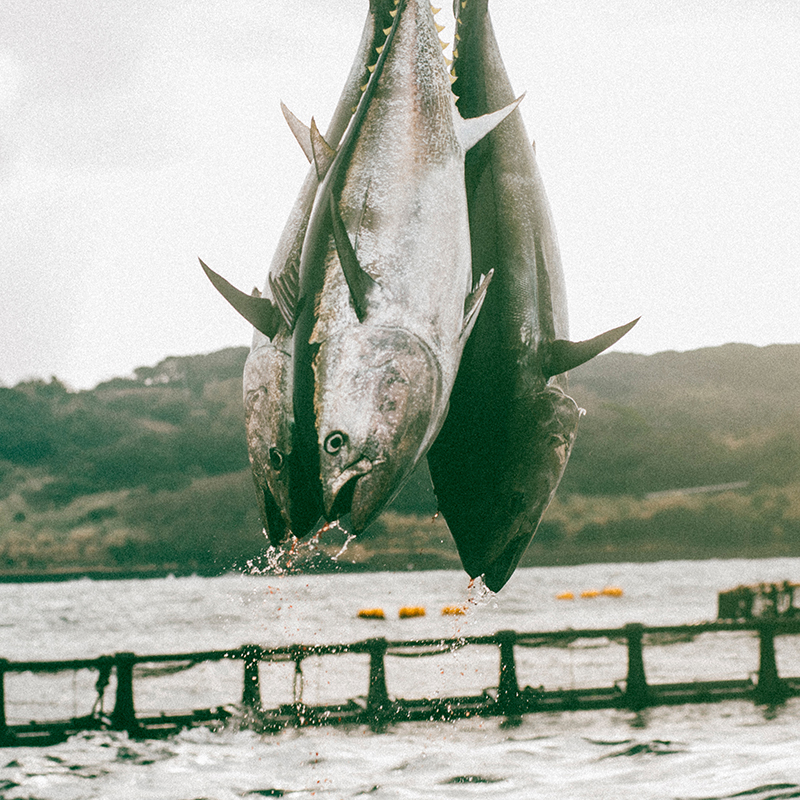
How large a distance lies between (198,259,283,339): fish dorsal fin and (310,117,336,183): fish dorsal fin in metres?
0.30

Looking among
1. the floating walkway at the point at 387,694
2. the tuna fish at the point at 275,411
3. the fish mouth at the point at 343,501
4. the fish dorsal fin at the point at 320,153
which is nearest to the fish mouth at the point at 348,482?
the fish mouth at the point at 343,501

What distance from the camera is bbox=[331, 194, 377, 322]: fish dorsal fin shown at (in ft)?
4.86

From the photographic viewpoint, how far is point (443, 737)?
21906 millimetres

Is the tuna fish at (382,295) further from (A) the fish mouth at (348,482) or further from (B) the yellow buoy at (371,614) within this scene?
(B) the yellow buoy at (371,614)

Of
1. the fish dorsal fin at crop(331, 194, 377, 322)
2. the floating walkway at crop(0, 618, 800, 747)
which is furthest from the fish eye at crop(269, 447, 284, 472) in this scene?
the floating walkway at crop(0, 618, 800, 747)

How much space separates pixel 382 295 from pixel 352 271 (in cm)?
8

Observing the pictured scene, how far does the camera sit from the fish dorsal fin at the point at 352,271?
1.48 m

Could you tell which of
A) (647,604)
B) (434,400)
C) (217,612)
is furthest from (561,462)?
(217,612)

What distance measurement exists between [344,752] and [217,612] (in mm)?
66862

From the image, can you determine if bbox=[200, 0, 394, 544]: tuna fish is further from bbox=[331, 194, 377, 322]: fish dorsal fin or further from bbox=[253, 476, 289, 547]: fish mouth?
bbox=[331, 194, 377, 322]: fish dorsal fin

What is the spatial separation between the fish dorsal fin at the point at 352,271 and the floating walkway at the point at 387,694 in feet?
48.1

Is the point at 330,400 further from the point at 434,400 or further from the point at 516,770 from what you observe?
the point at 516,770

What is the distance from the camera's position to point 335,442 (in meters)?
1.46

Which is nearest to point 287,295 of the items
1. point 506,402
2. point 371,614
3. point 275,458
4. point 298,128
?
point 275,458
